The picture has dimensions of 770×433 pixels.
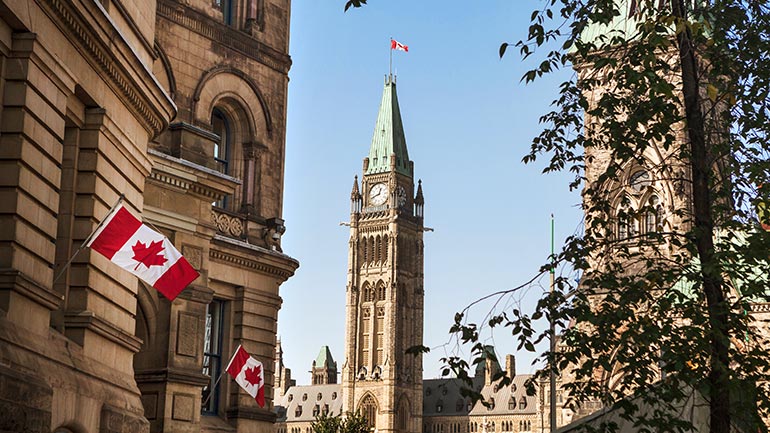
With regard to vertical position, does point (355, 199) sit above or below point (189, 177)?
above

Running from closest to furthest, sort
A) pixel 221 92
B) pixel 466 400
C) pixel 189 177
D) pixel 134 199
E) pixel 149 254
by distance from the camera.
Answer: pixel 149 254, pixel 134 199, pixel 189 177, pixel 221 92, pixel 466 400

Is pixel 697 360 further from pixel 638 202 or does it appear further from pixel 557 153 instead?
pixel 638 202

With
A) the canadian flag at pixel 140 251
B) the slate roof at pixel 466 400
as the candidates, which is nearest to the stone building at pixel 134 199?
the canadian flag at pixel 140 251

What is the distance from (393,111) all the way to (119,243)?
163872 mm

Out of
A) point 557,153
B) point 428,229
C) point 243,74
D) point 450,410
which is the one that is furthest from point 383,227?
point 557,153

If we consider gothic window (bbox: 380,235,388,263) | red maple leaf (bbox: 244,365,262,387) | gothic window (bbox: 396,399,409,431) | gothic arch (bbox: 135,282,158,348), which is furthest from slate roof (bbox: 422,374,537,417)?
gothic arch (bbox: 135,282,158,348)

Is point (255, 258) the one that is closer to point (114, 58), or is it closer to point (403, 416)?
point (114, 58)

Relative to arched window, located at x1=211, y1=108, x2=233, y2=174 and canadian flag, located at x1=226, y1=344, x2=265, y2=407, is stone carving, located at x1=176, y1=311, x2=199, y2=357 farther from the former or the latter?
arched window, located at x1=211, y1=108, x2=233, y2=174

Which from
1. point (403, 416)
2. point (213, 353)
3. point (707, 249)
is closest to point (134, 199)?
point (707, 249)

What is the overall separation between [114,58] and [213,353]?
43.3 ft

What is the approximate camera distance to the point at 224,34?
29.1 meters

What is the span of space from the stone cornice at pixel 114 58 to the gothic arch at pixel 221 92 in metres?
9.14

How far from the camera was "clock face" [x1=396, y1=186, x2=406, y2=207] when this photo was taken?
590 ft

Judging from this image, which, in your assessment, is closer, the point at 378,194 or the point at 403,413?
the point at 403,413
